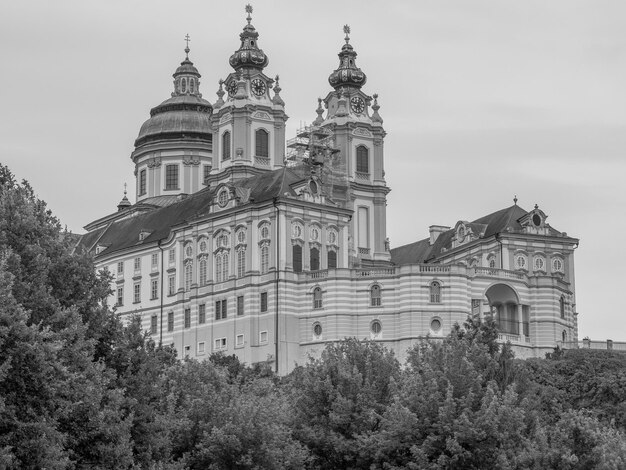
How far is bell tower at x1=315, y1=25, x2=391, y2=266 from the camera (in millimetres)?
135500

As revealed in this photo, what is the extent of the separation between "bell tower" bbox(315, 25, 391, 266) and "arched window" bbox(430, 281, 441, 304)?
1812 cm

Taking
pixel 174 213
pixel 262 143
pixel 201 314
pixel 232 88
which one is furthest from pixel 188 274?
pixel 232 88

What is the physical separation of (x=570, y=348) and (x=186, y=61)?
192ft

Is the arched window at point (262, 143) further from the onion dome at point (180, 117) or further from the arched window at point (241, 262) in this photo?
the onion dome at point (180, 117)

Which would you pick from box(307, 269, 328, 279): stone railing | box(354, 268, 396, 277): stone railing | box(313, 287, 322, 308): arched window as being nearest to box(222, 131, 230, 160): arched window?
box(307, 269, 328, 279): stone railing

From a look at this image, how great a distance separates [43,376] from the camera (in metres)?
43.2

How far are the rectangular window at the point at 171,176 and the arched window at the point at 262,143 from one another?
18.3m

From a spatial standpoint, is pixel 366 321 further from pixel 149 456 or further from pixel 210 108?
pixel 149 456

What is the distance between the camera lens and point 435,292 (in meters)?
115

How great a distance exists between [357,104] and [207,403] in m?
81.4

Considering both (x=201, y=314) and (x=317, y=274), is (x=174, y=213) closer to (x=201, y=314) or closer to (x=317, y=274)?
(x=201, y=314)

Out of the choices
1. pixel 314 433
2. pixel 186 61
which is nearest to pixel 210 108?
pixel 186 61

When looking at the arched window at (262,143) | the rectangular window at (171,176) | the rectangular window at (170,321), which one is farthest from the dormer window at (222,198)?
the rectangular window at (171,176)

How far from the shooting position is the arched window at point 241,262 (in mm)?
119188
